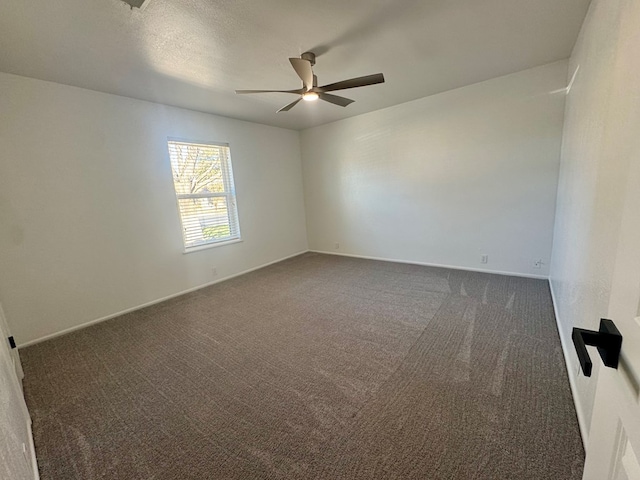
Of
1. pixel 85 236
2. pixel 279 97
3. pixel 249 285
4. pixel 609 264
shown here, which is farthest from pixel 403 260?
pixel 85 236

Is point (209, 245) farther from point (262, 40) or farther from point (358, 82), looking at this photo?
point (358, 82)

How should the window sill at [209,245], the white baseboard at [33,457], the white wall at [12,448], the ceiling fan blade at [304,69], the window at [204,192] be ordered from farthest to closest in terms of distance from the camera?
the window sill at [209,245]
the window at [204,192]
the ceiling fan blade at [304,69]
the white baseboard at [33,457]
the white wall at [12,448]

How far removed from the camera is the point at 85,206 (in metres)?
3.01

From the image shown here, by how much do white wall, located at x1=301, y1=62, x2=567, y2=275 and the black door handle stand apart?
11.8 feet

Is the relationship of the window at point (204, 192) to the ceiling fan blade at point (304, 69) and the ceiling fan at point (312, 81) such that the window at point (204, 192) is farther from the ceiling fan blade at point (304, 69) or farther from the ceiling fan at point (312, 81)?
the ceiling fan blade at point (304, 69)

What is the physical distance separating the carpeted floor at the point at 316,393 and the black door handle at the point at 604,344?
1141mm

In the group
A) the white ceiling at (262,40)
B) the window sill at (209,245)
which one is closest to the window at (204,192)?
the window sill at (209,245)

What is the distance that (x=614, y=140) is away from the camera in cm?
124

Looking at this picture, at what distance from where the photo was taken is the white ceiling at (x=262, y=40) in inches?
72.9

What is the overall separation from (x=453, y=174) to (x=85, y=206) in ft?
15.4

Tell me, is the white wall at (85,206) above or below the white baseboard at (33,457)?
above

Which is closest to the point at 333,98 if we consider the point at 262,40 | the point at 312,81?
the point at 312,81

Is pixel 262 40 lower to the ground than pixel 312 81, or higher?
higher

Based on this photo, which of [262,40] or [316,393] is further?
[262,40]
